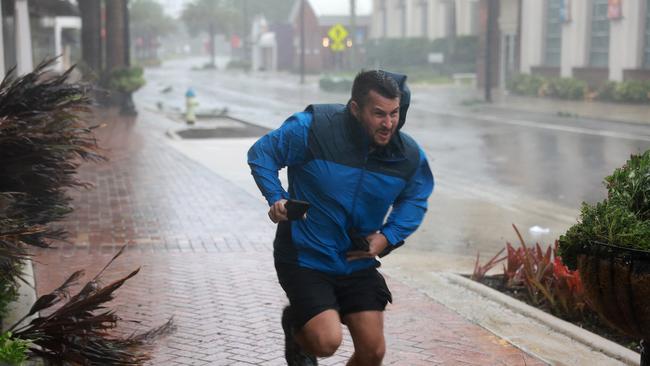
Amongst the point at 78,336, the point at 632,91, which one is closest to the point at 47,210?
the point at 78,336

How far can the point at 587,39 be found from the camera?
36.8m

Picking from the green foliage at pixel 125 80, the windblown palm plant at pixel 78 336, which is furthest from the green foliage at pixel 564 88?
the windblown palm plant at pixel 78 336

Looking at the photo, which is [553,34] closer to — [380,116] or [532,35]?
[532,35]

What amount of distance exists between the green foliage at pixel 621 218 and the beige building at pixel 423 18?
1953 inches

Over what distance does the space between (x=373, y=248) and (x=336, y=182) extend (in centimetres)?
35

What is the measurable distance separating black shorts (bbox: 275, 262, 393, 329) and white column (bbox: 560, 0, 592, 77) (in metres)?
34.4

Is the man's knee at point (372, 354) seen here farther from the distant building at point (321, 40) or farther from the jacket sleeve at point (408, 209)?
the distant building at point (321, 40)

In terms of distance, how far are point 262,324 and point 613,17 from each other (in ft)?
99.4

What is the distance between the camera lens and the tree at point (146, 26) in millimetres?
97375

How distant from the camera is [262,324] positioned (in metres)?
6.21

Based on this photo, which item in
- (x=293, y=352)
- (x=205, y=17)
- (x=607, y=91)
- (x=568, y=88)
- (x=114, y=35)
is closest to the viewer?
(x=293, y=352)

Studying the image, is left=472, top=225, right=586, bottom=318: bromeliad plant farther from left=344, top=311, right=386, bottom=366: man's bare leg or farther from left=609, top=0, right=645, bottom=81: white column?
left=609, top=0, right=645, bottom=81: white column

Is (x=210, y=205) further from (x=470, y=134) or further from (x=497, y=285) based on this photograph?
(x=470, y=134)

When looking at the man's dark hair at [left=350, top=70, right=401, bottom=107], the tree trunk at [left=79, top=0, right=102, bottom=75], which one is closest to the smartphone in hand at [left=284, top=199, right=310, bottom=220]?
the man's dark hair at [left=350, top=70, right=401, bottom=107]
